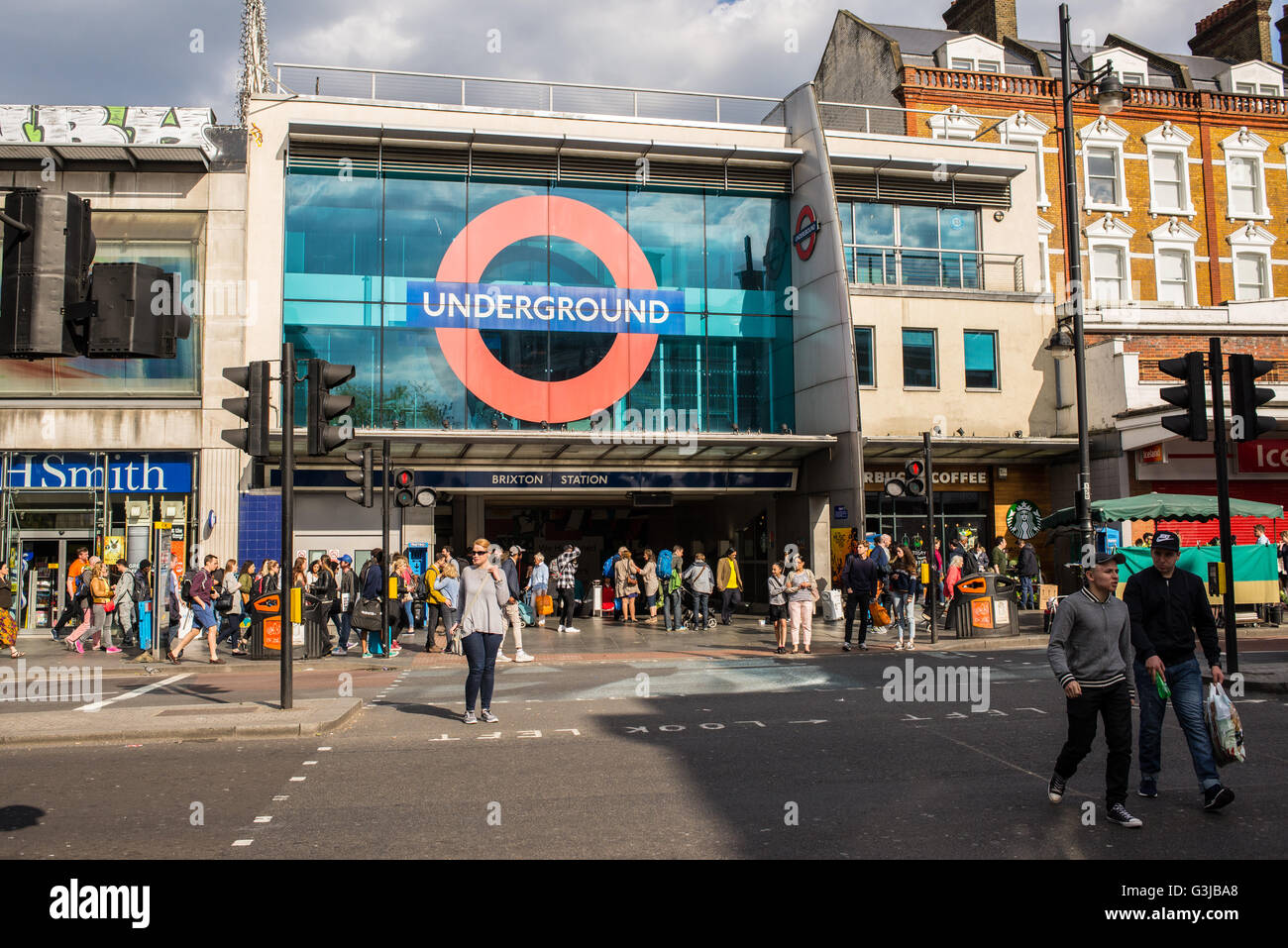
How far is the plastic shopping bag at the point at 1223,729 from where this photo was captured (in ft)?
21.5

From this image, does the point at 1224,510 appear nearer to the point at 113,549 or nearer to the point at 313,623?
the point at 313,623

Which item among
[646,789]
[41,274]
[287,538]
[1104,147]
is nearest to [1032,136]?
[1104,147]

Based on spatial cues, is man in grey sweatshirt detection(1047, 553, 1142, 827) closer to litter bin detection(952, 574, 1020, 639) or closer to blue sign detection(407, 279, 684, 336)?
litter bin detection(952, 574, 1020, 639)

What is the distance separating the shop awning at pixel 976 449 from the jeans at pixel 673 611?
20.2 ft

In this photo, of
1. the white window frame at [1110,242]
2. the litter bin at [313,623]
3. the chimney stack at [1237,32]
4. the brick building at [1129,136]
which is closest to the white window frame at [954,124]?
the brick building at [1129,136]

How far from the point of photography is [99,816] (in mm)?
7008

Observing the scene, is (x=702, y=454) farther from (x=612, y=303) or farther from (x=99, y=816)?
(x=99, y=816)

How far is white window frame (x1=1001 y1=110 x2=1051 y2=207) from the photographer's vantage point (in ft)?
106

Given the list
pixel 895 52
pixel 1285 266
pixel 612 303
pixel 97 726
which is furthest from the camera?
pixel 1285 266

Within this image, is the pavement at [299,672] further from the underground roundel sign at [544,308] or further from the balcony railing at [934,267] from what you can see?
the balcony railing at [934,267]

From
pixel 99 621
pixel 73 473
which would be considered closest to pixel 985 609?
pixel 99 621

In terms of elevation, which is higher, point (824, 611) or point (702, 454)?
point (702, 454)

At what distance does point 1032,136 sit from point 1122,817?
1203 inches
